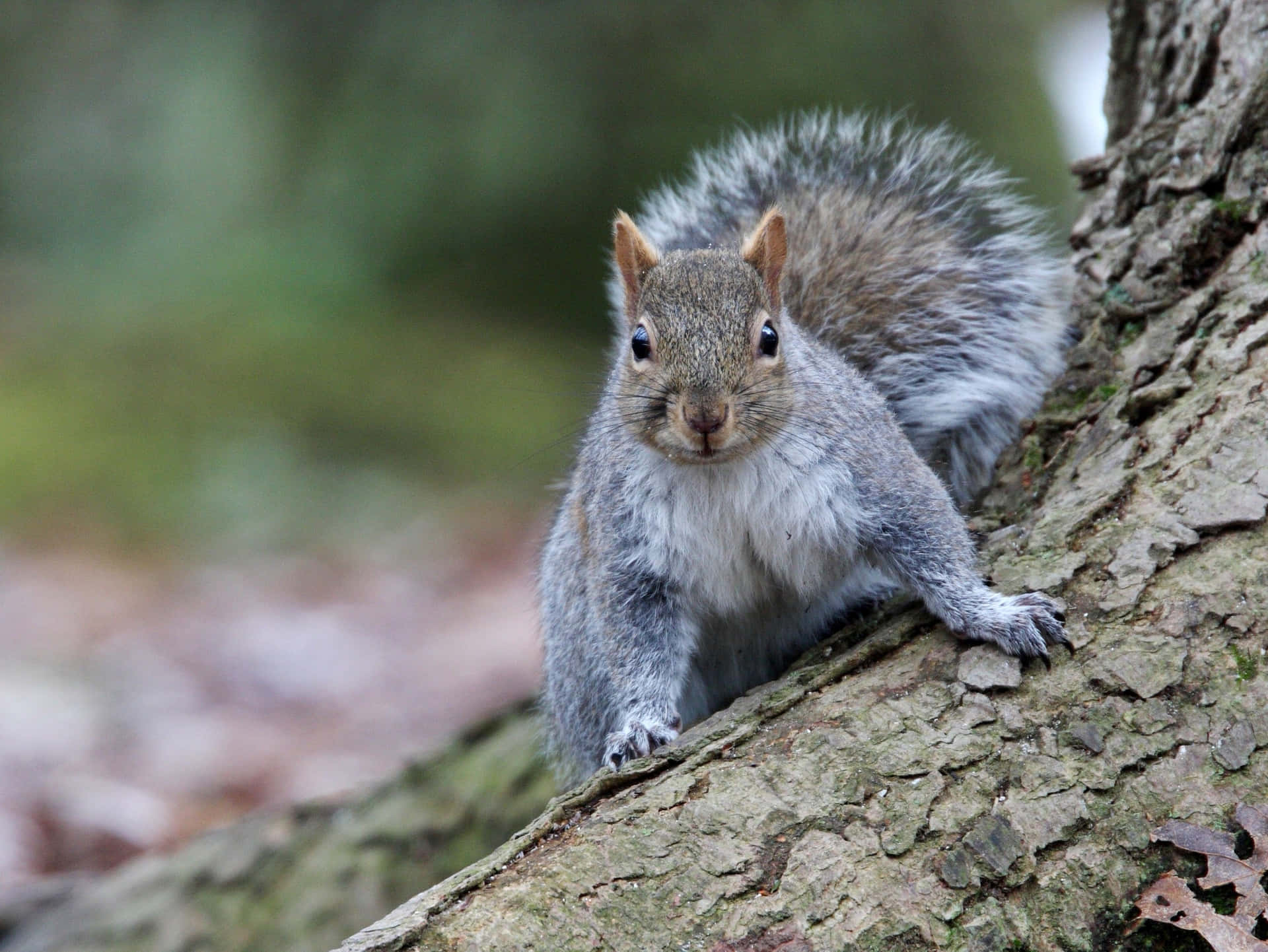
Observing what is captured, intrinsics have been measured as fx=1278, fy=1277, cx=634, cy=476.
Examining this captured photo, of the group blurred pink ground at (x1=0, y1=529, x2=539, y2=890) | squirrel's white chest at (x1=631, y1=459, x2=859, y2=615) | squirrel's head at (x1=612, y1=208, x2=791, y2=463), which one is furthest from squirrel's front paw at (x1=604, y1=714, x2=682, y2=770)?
blurred pink ground at (x1=0, y1=529, x2=539, y2=890)

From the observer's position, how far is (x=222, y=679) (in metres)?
3.68

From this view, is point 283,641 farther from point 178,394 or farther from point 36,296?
point 36,296

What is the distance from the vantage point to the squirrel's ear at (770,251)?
182 centimetres

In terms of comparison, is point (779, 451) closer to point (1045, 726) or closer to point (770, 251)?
point (770, 251)

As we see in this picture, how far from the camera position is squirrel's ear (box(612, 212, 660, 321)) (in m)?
1.83

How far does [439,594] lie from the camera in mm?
4496

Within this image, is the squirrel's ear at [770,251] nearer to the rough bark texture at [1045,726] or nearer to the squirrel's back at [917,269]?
the squirrel's back at [917,269]

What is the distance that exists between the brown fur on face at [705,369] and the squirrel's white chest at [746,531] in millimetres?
86

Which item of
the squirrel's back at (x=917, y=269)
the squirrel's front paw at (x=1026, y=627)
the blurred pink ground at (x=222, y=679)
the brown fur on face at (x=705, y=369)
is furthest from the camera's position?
the blurred pink ground at (x=222, y=679)

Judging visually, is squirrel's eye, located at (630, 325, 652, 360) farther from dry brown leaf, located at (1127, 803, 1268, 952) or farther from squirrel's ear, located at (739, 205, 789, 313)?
dry brown leaf, located at (1127, 803, 1268, 952)

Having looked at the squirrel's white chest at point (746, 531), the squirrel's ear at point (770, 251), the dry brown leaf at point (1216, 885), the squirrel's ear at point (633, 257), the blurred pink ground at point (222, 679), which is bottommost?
the dry brown leaf at point (1216, 885)

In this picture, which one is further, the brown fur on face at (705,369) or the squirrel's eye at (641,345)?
the squirrel's eye at (641,345)

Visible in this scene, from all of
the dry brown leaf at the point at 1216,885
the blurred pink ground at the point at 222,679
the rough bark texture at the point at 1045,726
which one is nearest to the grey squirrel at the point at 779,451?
the rough bark texture at the point at 1045,726

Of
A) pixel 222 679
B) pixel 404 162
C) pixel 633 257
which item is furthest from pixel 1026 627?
pixel 404 162
